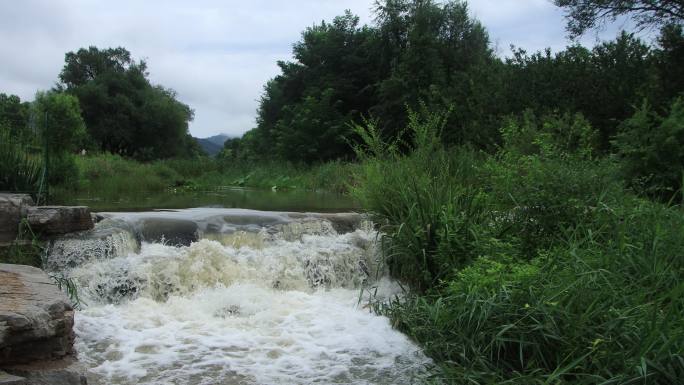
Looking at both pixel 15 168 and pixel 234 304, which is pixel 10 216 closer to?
pixel 15 168

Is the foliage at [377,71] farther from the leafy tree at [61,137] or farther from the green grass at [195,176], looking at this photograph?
the leafy tree at [61,137]

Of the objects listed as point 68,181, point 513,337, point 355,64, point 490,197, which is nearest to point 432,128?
point 490,197

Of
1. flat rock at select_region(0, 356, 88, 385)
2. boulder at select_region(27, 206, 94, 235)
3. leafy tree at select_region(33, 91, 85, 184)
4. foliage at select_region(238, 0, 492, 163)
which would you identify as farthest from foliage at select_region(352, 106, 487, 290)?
foliage at select_region(238, 0, 492, 163)

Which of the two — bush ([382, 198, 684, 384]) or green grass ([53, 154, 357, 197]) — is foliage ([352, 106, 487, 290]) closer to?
bush ([382, 198, 684, 384])

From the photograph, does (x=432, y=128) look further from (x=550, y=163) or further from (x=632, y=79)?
(x=632, y=79)

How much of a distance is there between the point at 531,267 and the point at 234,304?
2828 mm

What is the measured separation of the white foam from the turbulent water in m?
0.01

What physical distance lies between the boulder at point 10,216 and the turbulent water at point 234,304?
0.52 meters

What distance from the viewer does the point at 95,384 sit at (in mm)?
3477

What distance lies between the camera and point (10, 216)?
6059 millimetres

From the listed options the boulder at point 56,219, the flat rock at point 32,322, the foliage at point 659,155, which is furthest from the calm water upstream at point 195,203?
the flat rock at point 32,322

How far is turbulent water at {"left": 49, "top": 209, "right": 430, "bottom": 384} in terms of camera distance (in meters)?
3.77

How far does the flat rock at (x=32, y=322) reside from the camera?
111 inches

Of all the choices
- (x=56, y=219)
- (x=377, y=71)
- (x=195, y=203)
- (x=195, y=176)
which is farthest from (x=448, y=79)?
(x=56, y=219)
